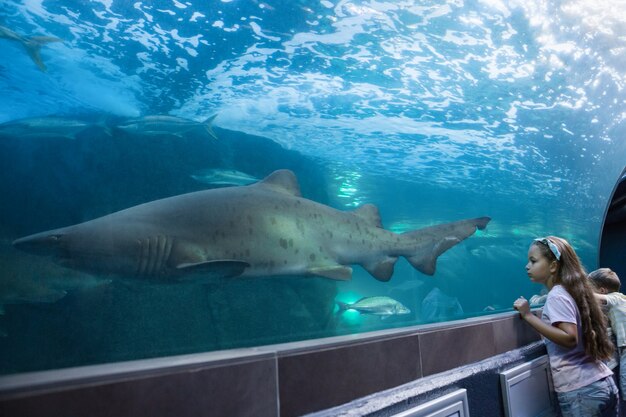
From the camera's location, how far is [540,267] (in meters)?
2.60

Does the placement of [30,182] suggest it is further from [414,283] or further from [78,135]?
[414,283]

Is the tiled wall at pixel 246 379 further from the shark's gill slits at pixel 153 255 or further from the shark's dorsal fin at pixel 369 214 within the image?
the shark's dorsal fin at pixel 369 214

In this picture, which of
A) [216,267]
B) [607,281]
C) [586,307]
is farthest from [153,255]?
[607,281]

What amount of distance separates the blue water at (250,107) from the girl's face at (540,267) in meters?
0.97

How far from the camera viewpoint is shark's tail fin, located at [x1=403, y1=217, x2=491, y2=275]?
12.9 ft

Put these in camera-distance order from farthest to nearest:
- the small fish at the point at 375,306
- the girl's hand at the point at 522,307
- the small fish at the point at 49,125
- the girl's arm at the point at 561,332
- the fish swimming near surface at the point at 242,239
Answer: the small fish at the point at 375,306
the small fish at the point at 49,125
the fish swimming near surface at the point at 242,239
the girl's hand at the point at 522,307
the girl's arm at the point at 561,332

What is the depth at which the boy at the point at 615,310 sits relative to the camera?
11.4ft

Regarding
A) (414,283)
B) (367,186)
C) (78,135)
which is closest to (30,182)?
(78,135)

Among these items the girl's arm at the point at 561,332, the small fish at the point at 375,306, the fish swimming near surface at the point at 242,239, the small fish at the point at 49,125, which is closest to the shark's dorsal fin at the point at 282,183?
the fish swimming near surface at the point at 242,239

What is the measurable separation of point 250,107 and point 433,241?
28.5 ft

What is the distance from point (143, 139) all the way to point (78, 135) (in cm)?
118

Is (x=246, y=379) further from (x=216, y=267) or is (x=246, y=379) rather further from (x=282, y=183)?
(x=282, y=183)

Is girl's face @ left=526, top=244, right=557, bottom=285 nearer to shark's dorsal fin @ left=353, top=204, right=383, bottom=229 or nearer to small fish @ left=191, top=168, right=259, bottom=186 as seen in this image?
shark's dorsal fin @ left=353, top=204, right=383, bottom=229

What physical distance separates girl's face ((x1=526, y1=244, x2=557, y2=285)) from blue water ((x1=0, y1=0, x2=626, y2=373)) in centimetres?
97
